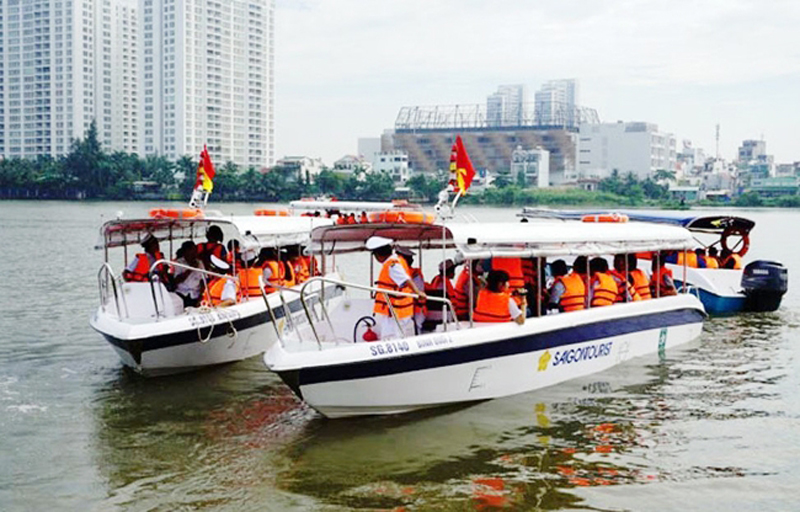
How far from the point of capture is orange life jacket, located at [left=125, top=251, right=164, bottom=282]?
44.9ft

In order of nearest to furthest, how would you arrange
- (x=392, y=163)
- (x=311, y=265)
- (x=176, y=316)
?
(x=176, y=316) < (x=311, y=265) < (x=392, y=163)

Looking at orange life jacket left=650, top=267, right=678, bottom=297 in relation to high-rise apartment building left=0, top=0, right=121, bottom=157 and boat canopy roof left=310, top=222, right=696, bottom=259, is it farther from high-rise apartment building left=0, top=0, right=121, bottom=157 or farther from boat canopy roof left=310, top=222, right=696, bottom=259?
high-rise apartment building left=0, top=0, right=121, bottom=157

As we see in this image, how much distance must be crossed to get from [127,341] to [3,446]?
234 cm

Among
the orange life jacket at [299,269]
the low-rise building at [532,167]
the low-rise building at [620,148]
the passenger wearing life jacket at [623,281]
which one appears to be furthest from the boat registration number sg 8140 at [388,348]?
the low-rise building at [620,148]

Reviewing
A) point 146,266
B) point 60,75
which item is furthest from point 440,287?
point 60,75

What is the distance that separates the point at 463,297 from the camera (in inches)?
455

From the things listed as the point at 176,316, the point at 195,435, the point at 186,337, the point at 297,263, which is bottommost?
the point at 195,435

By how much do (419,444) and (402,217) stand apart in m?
2.74

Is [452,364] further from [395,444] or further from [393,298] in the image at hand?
[395,444]

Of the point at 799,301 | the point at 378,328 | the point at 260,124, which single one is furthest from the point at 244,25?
the point at 378,328

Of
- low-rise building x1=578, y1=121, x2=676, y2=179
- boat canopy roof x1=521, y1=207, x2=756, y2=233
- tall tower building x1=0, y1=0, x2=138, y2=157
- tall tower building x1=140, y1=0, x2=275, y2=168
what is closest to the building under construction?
low-rise building x1=578, y1=121, x2=676, y2=179

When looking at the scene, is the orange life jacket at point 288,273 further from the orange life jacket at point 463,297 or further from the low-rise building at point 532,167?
the low-rise building at point 532,167

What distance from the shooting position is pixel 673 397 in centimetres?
1244

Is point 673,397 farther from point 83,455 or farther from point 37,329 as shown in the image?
point 37,329
